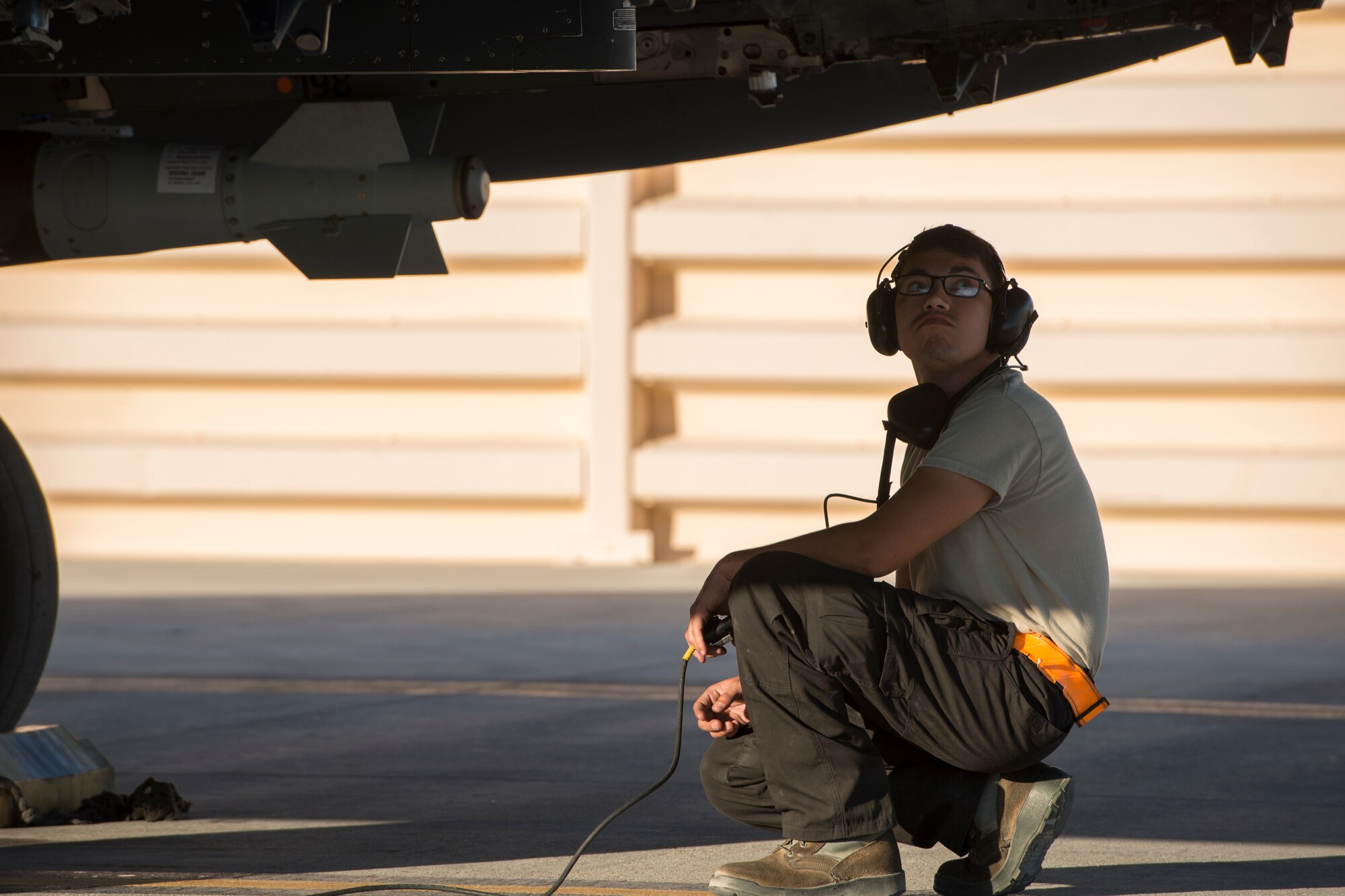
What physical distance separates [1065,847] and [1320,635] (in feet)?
15.6

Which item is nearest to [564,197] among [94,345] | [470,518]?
[470,518]

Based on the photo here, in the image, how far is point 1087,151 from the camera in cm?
1074

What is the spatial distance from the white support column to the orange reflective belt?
8.37m

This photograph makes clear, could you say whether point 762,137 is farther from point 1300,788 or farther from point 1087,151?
point 1087,151

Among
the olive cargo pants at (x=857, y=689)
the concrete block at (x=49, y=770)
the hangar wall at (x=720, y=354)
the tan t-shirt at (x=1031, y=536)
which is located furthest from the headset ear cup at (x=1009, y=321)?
the hangar wall at (x=720, y=354)

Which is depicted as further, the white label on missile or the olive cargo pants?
the white label on missile

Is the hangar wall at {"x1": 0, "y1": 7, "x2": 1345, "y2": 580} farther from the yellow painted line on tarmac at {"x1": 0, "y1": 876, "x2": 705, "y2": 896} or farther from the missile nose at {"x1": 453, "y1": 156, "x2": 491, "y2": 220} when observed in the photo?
the yellow painted line on tarmac at {"x1": 0, "y1": 876, "x2": 705, "y2": 896}

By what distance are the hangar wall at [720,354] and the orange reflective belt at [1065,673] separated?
8.13 meters

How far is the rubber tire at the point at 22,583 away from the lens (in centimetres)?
396

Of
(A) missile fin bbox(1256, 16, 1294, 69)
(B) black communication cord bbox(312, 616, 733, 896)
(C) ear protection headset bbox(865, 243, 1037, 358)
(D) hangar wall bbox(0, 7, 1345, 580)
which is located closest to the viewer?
(B) black communication cord bbox(312, 616, 733, 896)

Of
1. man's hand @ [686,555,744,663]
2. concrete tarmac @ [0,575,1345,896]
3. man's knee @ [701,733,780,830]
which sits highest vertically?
man's hand @ [686,555,744,663]

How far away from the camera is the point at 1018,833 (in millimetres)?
2756


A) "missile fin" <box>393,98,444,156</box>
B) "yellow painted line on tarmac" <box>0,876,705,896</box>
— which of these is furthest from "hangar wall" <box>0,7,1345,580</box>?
"yellow painted line on tarmac" <box>0,876,705,896</box>

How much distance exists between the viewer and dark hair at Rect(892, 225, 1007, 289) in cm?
290
